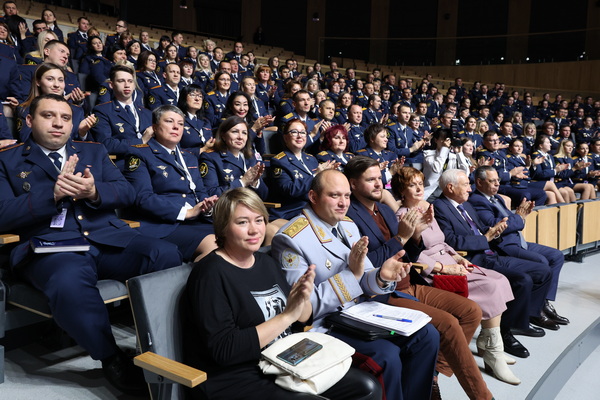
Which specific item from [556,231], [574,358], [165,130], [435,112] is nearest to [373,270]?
[574,358]

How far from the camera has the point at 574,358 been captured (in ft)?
6.30

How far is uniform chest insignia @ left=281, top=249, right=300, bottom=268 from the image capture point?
1.47 metres

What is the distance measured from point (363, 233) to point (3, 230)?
1.29 metres

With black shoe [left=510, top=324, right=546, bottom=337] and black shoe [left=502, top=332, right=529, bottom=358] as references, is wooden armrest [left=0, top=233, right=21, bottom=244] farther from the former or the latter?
black shoe [left=510, top=324, right=546, bottom=337]

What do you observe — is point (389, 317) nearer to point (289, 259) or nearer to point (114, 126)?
point (289, 259)

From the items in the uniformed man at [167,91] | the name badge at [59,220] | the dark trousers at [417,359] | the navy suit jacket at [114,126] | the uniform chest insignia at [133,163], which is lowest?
the dark trousers at [417,359]

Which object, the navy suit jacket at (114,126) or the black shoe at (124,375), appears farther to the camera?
the navy suit jacket at (114,126)

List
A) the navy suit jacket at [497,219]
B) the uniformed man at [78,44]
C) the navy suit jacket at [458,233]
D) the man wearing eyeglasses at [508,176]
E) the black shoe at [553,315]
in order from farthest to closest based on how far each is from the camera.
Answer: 1. the uniformed man at [78,44]
2. the man wearing eyeglasses at [508,176]
3. the navy suit jacket at [497,219]
4. the black shoe at [553,315]
5. the navy suit jacket at [458,233]

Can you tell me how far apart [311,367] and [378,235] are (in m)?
0.91

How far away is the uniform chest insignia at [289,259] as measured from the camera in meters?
1.47

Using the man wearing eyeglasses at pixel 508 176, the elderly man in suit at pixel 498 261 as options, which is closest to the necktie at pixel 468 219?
the elderly man in suit at pixel 498 261

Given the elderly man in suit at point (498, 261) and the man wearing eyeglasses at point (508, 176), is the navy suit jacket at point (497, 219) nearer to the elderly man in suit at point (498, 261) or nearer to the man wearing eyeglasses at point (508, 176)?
the elderly man in suit at point (498, 261)

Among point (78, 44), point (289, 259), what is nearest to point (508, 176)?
point (289, 259)

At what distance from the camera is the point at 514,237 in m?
2.76
